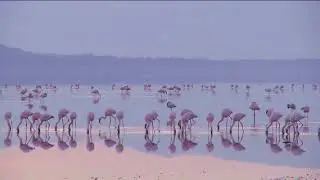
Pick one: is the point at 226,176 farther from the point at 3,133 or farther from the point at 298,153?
the point at 3,133

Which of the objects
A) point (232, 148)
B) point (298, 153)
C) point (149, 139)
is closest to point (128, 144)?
point (149, 139)

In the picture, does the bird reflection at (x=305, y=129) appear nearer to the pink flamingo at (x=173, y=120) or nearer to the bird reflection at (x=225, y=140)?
the bird reflection at (x=225, y=140)

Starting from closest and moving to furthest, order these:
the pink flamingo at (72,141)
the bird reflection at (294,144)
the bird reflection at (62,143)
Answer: the bird reflection at (294,144), the bird reflection at (62,143), the pink flamingo at (72,141)

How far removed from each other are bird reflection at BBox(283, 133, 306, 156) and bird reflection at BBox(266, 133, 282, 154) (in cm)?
9

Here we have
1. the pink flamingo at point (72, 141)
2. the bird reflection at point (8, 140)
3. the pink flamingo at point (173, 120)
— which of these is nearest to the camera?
the pink flamingo at point (72, 141)

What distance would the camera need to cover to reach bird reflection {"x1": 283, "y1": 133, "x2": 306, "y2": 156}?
19.9ft

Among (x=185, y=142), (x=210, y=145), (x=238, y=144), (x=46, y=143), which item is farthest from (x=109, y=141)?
(x=238, y=144)

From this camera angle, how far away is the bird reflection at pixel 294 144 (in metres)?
6.07

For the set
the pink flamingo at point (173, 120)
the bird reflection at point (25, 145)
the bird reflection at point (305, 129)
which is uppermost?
the pink flamingo at point (173, 120)

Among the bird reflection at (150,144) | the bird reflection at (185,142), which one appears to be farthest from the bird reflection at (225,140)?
the bird reflection at (150,144)

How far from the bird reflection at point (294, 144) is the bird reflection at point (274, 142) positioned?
0.28 ft

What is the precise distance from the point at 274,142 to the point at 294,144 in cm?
22

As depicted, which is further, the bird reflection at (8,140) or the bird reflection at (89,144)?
the bird reflection at (8,140)

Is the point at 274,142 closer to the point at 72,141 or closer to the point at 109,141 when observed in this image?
the point at 109,141
